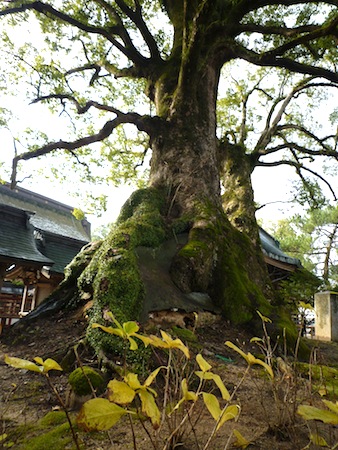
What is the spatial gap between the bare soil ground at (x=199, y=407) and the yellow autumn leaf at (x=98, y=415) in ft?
1.53

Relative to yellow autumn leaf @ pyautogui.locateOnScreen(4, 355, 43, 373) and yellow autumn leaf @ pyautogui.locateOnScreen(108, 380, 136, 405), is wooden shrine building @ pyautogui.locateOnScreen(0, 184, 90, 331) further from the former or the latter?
yellow autumn leaf @ pyautogui.locateOnScreen(108, 380, 136, 405)

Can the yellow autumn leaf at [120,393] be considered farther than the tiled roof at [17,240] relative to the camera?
No

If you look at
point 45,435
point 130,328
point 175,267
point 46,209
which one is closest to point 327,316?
point 175,267

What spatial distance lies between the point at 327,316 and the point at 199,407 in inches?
271

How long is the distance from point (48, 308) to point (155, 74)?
632cm

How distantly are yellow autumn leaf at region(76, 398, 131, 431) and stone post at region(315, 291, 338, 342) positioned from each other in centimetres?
809

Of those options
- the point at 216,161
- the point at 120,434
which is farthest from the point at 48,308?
the point at 216,161

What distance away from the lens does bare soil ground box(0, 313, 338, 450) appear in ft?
5.29

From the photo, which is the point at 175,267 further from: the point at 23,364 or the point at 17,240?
the point at 17,240

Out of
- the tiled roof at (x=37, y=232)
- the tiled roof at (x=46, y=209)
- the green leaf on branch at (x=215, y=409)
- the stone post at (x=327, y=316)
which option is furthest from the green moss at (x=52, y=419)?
the tiled roof at (x=46, y=209)

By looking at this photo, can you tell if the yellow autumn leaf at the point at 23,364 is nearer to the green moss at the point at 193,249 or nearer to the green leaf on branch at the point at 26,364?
the green leaf on branch at the point at 26,364

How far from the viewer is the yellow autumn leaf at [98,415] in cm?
81

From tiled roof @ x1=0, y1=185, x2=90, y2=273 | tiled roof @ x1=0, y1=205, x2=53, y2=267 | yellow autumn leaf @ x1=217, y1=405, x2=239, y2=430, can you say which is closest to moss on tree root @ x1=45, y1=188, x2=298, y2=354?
yellow autumn leaf @ x1=217, y1=405, x2=239, y2=430

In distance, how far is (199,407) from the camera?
2082 millimetres
